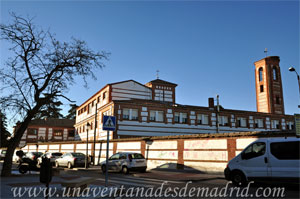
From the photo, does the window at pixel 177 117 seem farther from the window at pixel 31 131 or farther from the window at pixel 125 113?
the window at pixel 31 131

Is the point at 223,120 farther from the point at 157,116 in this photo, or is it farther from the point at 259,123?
the point at 157,116

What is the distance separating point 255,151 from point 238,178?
1.41 meters

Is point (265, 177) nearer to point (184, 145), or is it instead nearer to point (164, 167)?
point (184, 145)

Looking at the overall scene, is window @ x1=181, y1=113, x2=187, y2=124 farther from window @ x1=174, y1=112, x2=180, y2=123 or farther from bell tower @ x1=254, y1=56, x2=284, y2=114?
bell tower @ x1=254, y1=56, x2=284, y2=114

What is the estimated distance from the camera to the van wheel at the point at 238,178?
11.0 m

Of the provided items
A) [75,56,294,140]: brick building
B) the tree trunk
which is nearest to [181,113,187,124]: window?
[75,56,294,140]: brick building

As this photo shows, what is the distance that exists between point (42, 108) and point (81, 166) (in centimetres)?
978

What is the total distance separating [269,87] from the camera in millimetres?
50094

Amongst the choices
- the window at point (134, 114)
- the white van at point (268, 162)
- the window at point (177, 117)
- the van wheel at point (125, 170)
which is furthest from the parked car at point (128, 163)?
the window at point (177, 117)

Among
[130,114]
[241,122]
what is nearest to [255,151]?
[130,114]

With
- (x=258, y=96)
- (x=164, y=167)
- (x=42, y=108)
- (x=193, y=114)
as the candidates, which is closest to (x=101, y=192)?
(x=42, y=108)

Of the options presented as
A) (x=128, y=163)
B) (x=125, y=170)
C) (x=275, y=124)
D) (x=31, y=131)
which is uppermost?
(x=275, y=124)

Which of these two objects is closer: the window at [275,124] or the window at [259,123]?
the window at [259,123]

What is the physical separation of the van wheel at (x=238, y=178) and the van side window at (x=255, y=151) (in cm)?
74
